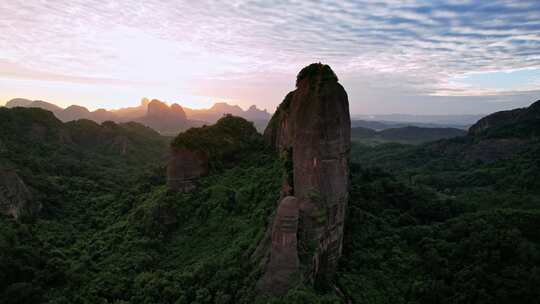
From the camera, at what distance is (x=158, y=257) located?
23922 mm

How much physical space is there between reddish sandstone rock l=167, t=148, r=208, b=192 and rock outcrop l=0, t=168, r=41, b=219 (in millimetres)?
12259

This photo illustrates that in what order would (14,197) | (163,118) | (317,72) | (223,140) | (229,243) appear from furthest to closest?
(163,118)
(223,140)
(14,197)
(229,243)
(317,72)

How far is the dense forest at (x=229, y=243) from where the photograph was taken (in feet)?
64.0

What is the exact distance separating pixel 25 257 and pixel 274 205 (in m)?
16.9

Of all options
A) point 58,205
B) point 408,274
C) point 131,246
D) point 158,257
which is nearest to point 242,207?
point 158,257

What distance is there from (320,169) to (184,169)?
15.4m

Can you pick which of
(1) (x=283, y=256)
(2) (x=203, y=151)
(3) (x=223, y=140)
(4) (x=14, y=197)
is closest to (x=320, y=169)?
(1) (x=283, y=256)

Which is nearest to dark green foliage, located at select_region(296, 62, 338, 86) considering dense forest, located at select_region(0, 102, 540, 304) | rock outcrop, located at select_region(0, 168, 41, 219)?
dense forest, located at select_region(0, 102, 540, 304)

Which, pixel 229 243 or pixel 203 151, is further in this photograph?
pixel 203 151

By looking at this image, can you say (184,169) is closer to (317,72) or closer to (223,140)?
(223,140)

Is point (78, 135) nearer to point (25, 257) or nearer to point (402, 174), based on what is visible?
point (25, 257)

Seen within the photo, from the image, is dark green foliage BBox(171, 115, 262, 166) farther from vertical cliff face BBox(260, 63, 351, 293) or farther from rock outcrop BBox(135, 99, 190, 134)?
rock outcrop BBox(135, 99, 190, 134)

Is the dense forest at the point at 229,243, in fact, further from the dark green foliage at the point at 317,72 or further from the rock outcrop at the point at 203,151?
the dark green foliage at the point at 317,72

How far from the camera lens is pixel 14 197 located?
27406 mm
